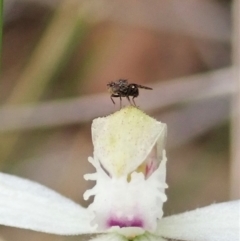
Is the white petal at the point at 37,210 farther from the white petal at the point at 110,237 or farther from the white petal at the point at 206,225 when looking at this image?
the white petal at the point at 206,225

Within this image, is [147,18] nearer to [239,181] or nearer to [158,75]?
[158,75]

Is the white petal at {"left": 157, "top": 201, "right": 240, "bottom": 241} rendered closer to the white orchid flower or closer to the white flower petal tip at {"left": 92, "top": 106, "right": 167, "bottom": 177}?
the white orchid flower

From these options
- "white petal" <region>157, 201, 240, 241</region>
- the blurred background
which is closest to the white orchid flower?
"white petal" <region>157, 201, 240, 241</region>

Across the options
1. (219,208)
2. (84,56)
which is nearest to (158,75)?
(84,56)

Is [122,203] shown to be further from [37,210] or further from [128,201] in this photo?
[37,210]

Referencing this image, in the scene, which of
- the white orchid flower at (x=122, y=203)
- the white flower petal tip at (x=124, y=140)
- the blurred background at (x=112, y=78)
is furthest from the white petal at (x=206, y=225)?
the blurred background at (x=112, y=78)

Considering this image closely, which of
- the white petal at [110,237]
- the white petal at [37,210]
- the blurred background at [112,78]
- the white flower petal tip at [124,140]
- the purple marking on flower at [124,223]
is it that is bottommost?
the white petal at [110,237]
